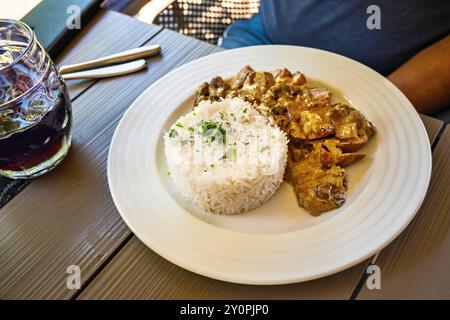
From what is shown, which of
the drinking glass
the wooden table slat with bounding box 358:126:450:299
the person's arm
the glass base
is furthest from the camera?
the person's arm

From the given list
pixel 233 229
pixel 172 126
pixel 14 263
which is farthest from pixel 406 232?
pixel 14 263

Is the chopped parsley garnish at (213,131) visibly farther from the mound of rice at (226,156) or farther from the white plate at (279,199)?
the white plate at (279,199)

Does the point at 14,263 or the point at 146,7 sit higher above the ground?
the point at 146,7

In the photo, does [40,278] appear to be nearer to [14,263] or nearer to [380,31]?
[14,263]

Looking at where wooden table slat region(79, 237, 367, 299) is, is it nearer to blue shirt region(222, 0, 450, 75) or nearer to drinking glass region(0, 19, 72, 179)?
drinking glass region(0, 19, 72, 179)

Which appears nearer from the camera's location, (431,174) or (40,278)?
(40,278)

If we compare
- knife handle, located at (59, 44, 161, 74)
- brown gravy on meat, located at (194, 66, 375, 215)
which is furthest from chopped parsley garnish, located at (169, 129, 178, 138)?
knife handle, located at (59, 44, 161, 74)
